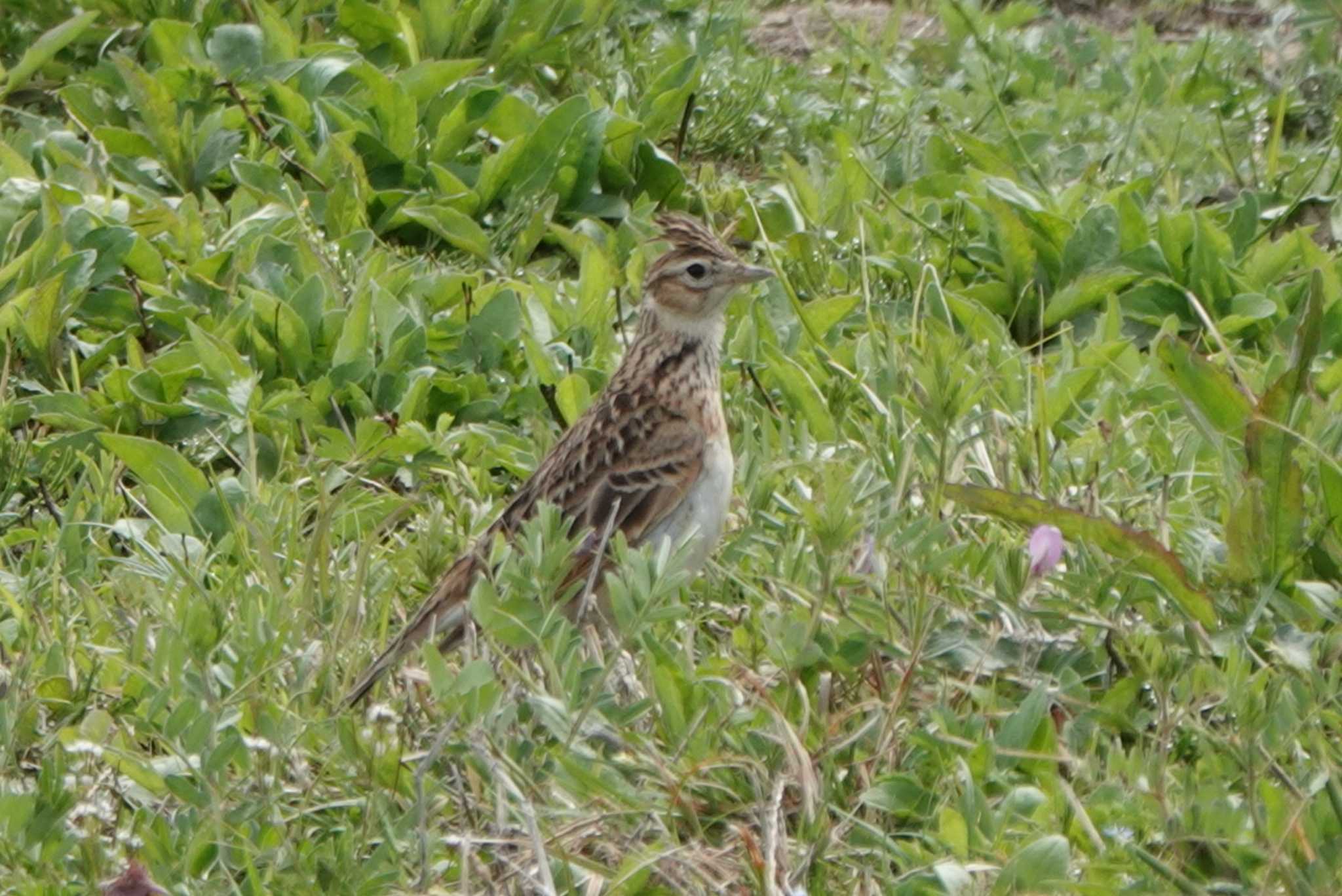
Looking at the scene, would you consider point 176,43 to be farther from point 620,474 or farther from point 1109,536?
point 1109,536

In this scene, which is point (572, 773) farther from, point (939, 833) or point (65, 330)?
point (65, 330)

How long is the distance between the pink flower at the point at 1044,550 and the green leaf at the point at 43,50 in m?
4.53

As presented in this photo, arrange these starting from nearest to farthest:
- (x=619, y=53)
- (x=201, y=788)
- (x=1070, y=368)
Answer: (x=201, y=788), (x=1070, y=368), (x=619, y=53)

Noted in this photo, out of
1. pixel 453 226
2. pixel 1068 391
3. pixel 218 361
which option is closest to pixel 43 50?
pixel 453 226

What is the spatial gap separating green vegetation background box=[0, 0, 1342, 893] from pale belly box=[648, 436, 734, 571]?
103 millimetres

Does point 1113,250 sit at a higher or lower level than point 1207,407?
lower

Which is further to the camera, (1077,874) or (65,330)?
(65,330)

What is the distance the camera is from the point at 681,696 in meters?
4.44

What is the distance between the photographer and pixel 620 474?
5.58 meters

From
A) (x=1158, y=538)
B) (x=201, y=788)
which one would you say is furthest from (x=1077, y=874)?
(x=201, y=788)

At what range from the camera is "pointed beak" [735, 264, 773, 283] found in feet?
19.8

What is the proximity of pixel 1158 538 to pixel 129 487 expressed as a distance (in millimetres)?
2842

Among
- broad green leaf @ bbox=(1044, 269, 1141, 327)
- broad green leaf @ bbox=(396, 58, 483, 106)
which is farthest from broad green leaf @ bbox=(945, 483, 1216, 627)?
broad green leaf @ bbox=(396, 58, 483, 106)

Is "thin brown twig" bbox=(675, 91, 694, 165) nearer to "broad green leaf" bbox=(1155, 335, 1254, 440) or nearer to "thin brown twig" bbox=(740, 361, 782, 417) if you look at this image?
"thin brown twig" bbox=(740, 361, 782, 417)
